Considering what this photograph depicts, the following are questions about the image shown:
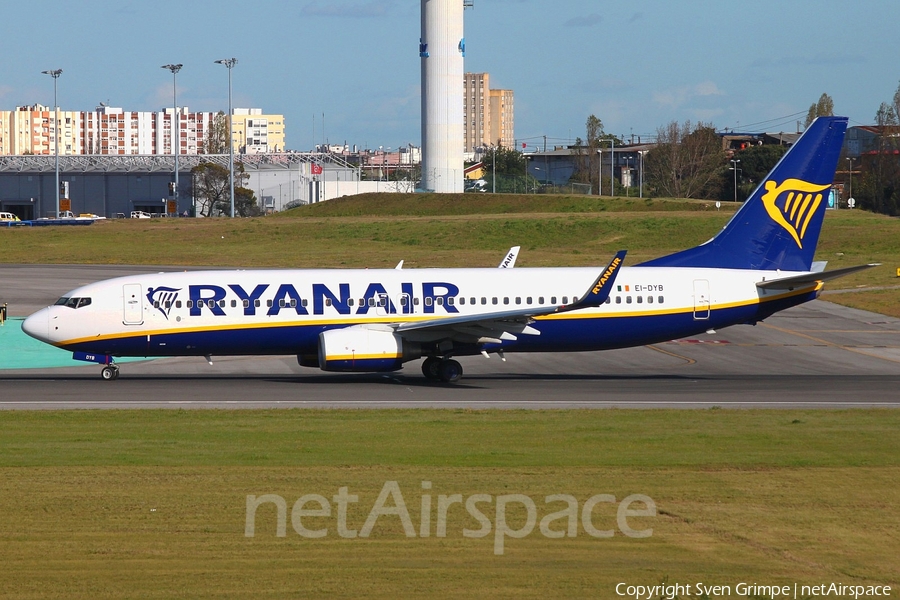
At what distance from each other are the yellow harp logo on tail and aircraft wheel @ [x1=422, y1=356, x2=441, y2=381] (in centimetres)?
1217

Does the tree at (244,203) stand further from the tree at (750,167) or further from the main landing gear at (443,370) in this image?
the main landing gear at (443,370)

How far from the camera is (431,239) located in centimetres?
9575

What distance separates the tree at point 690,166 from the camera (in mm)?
157500

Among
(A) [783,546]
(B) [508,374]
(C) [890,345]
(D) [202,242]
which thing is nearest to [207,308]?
(B) [508,374]

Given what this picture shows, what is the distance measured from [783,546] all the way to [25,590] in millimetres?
9902

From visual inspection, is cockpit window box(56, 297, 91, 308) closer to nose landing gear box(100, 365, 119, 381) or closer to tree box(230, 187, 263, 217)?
nose landing gear box(100, 365, 119, 381)

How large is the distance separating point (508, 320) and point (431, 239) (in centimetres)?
6279

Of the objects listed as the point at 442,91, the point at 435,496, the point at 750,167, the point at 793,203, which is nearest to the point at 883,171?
the point at 750,167

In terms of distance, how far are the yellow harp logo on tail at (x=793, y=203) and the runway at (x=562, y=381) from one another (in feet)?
16.2

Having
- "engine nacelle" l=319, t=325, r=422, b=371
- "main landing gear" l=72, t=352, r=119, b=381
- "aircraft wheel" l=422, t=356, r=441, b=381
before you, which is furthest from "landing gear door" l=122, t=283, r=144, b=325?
"aircraft wheel" l=422, t=356, r=441, b=381

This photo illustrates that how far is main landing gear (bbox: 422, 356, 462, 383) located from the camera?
1367 inches

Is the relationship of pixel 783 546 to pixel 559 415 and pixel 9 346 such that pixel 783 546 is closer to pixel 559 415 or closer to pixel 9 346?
pixel 559 415

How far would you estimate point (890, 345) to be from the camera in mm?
44344

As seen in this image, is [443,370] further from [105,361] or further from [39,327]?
[39,327]
